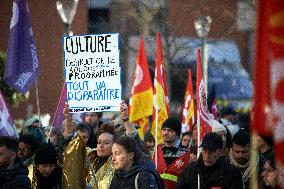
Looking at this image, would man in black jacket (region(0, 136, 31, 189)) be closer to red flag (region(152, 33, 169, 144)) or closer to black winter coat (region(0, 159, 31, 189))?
black winter coat (region(0, 159, 31, 189))

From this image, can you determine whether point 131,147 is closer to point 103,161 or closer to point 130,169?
point 130,169

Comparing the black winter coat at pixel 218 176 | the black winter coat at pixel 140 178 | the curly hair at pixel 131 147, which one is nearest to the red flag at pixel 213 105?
the black winter coat at pixel 218 176

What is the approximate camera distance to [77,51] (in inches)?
406

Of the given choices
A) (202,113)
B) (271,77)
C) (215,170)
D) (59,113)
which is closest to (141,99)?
(59,113)

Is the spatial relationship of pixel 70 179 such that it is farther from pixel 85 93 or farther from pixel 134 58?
pixel 134 58

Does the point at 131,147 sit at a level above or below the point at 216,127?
below

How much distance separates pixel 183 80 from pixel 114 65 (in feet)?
77.4

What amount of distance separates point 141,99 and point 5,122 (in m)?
4.82

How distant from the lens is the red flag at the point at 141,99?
14.3 metres

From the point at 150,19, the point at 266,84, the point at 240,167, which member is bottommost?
the point at 240,167

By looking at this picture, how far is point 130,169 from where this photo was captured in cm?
833

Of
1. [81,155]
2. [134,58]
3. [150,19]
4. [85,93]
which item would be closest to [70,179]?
[81,155]

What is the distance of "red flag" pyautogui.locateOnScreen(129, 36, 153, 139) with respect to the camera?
564 inches

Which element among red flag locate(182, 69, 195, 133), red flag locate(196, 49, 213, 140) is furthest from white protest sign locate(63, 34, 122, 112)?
red flag locate(182, 69, 195, 133)
